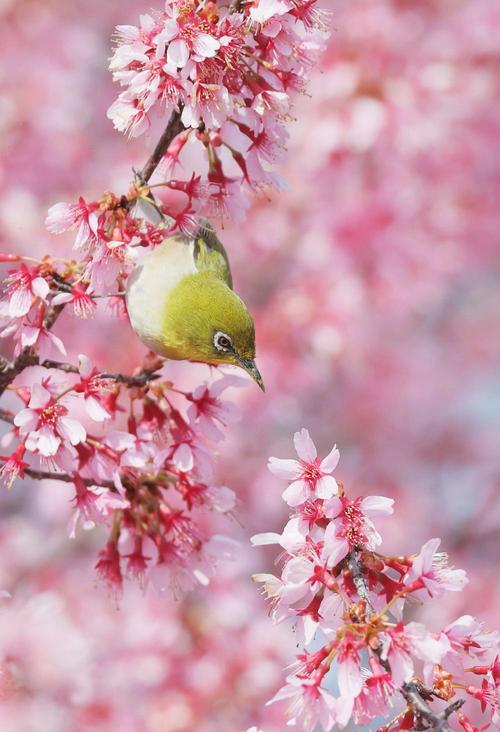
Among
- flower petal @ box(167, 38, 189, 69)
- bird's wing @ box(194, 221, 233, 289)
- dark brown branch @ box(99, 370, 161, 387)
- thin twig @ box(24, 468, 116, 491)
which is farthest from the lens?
bird's wing @ box(194, 221, 233, 289)

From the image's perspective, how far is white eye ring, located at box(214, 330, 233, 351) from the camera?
318 cm

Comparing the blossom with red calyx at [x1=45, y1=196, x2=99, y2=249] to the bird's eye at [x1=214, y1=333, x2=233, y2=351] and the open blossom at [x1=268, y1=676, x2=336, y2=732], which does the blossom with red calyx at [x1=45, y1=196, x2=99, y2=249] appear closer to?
the bird's eye at [x1=214, y1=333, x2=233, y2=351]

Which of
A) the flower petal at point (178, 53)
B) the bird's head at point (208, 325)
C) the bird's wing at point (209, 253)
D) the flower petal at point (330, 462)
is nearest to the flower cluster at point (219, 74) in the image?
the flower petal at point (178, 53)

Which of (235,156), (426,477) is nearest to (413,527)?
(426,477)

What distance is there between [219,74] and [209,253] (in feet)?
2.38

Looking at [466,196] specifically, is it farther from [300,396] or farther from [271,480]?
[271,480]

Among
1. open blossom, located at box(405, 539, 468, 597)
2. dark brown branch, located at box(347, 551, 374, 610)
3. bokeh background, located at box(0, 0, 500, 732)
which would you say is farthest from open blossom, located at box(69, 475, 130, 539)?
bokeh background, located at box(0, 0, 500, 732)

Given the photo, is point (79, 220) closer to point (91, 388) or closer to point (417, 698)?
point (91, 388)

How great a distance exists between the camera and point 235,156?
3.03 metres

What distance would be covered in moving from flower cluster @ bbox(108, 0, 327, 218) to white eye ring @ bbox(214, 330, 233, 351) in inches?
16.2

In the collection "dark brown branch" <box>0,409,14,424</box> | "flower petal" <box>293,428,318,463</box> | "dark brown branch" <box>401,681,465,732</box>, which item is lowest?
"dark brown branch" <box>401,681,465,732</box>

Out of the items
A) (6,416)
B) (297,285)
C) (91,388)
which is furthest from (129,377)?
(297,285)

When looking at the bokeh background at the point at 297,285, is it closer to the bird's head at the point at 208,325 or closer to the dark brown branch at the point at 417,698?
the bird's head at the point at 208,325

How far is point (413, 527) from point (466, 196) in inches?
120
